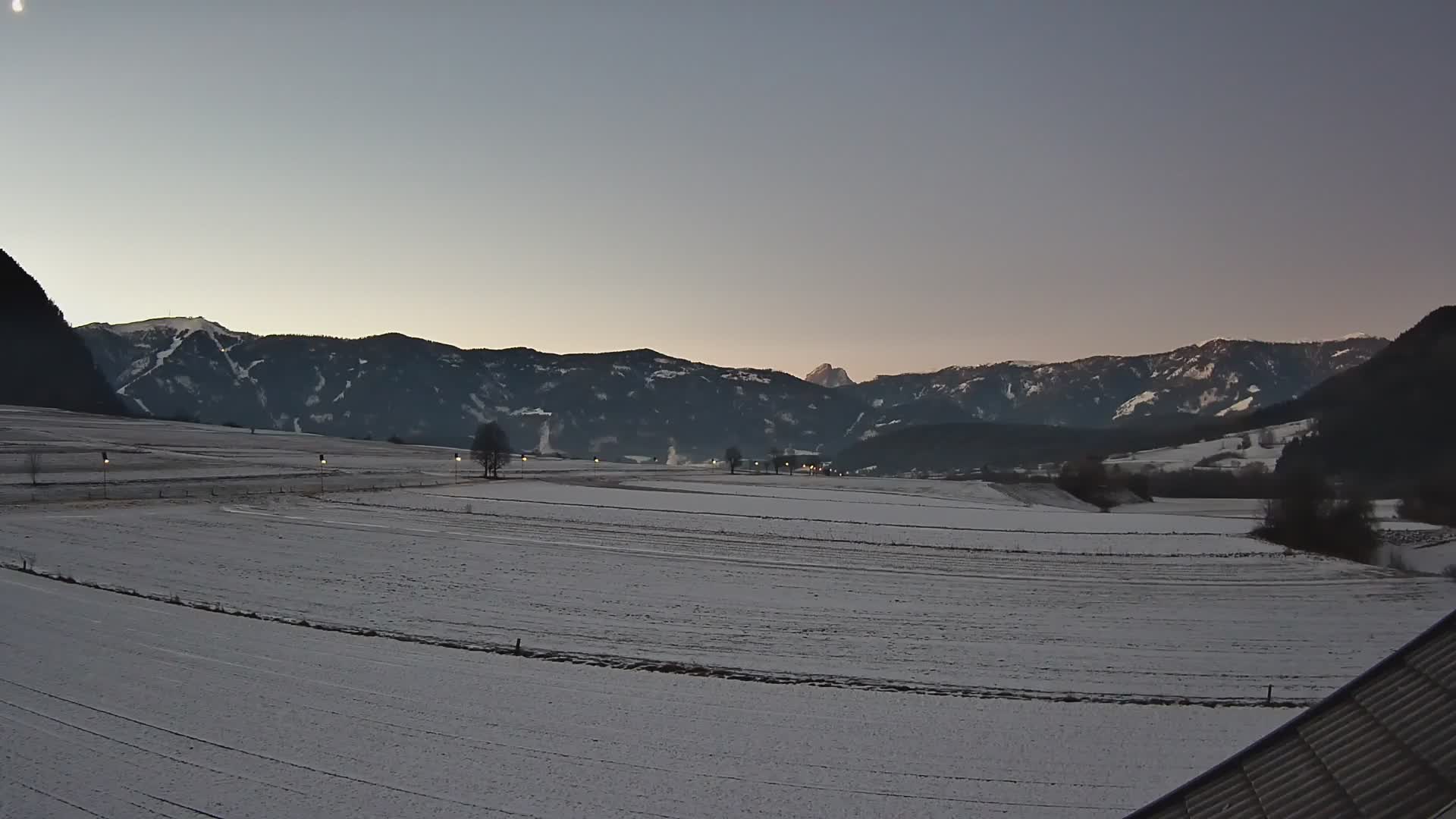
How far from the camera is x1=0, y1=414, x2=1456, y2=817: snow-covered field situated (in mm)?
16875

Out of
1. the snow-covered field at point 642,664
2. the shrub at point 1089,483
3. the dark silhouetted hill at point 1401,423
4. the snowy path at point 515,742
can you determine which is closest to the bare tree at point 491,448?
the snow-covered field at point 642,664

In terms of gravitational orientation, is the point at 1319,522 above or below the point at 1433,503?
below

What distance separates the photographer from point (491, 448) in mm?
116688

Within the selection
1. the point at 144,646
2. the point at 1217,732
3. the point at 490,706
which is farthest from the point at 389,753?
the point at 1217,732

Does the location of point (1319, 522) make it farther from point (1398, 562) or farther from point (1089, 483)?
point (1089, 483)

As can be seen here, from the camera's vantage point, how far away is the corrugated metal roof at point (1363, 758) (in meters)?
6.51

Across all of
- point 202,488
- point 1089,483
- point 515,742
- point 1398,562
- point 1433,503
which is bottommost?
point 1398,562

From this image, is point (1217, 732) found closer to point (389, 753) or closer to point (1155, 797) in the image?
point (1155, 797)

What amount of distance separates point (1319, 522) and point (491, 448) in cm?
8906

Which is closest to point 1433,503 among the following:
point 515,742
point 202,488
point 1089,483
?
point 1089,483

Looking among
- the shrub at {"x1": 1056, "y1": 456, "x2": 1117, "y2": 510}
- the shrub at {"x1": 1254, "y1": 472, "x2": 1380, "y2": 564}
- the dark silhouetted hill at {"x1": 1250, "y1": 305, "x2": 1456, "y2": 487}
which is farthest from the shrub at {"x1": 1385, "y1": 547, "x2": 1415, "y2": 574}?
the dark silhouetted hill at {"x1": 1250, "y1": 305, "x2": 1456, "y2": 487}

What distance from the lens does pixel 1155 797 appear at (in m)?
16.5

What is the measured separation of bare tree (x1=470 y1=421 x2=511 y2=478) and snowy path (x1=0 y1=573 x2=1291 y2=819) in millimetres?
89366

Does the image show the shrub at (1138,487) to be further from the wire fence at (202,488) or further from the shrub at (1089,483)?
the wire fence at (202,488)
